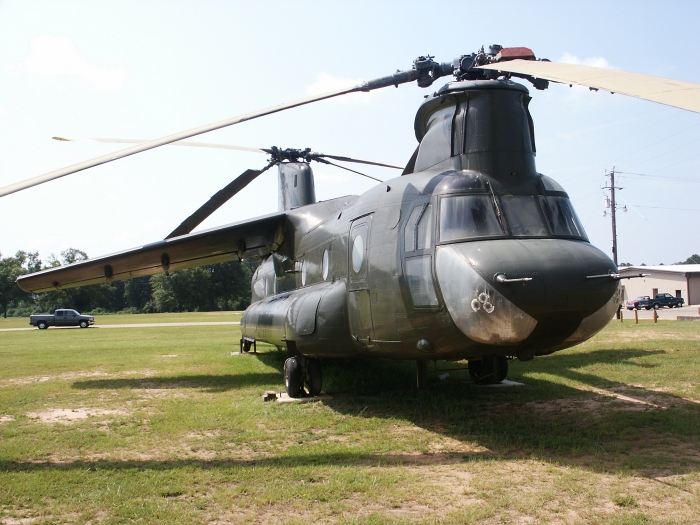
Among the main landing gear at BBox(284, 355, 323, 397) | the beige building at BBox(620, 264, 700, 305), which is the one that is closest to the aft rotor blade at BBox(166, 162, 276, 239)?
the main landing gear at BBox(284, 355, 323, 397)

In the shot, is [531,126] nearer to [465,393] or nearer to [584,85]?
[584,85]

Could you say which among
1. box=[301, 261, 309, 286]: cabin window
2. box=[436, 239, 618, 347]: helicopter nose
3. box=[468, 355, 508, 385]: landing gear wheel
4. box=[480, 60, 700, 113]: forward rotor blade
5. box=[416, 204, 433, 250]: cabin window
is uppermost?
box=[480, 60, 700, 113]: forward rotor blade

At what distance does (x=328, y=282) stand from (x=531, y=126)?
421cm

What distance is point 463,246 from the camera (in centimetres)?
673

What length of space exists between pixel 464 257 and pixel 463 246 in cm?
21

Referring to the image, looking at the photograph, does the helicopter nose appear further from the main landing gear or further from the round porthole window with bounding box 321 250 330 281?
the main landing gear

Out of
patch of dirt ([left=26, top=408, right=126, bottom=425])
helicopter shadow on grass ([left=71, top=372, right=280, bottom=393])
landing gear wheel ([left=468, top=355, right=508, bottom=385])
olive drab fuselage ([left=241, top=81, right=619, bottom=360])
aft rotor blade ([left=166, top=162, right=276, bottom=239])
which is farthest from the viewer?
aft rotor blade ([left=166, top=162, right=276, bottom=239])

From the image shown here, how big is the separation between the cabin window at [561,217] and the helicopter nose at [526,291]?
1.69ft

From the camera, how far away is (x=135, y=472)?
20.0ft

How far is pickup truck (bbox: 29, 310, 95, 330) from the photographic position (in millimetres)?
44531

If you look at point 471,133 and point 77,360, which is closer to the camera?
point 471,133

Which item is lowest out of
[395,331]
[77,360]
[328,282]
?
[77,360]

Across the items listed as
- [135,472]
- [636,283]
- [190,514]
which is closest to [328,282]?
[135,472]

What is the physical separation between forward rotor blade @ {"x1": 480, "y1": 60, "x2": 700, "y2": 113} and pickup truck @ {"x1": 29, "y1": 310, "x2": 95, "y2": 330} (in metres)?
45.4
